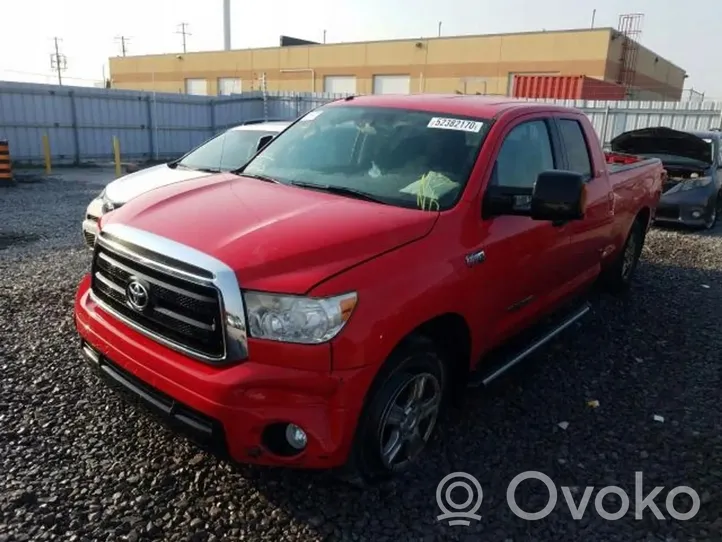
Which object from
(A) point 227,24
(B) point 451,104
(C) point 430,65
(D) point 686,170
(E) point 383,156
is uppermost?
(A) point 227,24

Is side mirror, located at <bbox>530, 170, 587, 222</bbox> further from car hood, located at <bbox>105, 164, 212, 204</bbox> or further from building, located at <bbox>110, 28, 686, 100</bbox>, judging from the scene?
building, located at <bbox>110, 28, 686, 100</bbox>

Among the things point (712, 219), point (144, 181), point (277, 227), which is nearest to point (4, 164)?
point (144, 181)

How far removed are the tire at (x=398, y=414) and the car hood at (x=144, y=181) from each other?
358 centimetres

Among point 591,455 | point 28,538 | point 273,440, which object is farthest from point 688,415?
point 28,538

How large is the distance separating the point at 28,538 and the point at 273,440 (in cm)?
112

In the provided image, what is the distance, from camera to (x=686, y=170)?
9.97 metres

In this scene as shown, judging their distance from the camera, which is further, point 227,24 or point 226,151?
point 227,24

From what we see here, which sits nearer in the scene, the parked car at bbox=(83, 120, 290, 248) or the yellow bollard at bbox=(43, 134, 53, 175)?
the parked car at bbox=(83, 120, 290, 248)

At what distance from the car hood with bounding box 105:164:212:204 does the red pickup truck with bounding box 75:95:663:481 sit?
7.82ft

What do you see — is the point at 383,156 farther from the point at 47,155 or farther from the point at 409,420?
the point at 47,155

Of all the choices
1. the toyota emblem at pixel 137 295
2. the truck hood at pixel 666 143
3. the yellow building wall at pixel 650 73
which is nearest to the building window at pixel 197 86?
the yellow building wall at pixel 650 73

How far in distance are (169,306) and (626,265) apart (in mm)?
5124

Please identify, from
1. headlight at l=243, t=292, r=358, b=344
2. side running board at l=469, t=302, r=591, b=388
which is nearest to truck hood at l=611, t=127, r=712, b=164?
side running board at l=469, t=302, r=591, b=388

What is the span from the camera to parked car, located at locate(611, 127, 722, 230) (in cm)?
945
